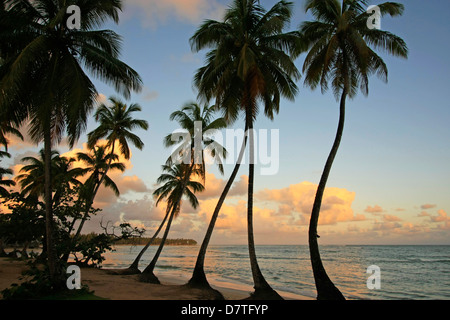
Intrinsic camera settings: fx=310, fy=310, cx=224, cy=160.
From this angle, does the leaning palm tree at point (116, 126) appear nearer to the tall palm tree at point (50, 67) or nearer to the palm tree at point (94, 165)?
the palm tree at point (94, 165)

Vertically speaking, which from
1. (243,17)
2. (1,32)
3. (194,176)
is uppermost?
(243,17)

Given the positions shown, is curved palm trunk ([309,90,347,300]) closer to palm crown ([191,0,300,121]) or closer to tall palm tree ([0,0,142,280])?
palm crown ([191,0,300,121])

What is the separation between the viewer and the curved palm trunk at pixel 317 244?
11.7m

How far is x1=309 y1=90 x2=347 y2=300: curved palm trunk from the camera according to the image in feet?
38.3

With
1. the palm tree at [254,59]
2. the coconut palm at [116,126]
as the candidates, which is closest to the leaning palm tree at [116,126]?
the coconut palm at [116,126]

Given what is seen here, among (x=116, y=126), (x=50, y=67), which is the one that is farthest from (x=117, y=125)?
(x=50, y=67)

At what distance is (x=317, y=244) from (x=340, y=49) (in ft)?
28.1

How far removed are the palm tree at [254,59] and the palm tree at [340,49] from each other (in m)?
1.01

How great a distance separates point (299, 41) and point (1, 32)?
11663 mm

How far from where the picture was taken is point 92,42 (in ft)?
37.2

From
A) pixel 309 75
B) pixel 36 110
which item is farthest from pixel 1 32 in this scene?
pixel 309 75

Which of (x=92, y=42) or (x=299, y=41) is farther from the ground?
(x=299, y=41)
